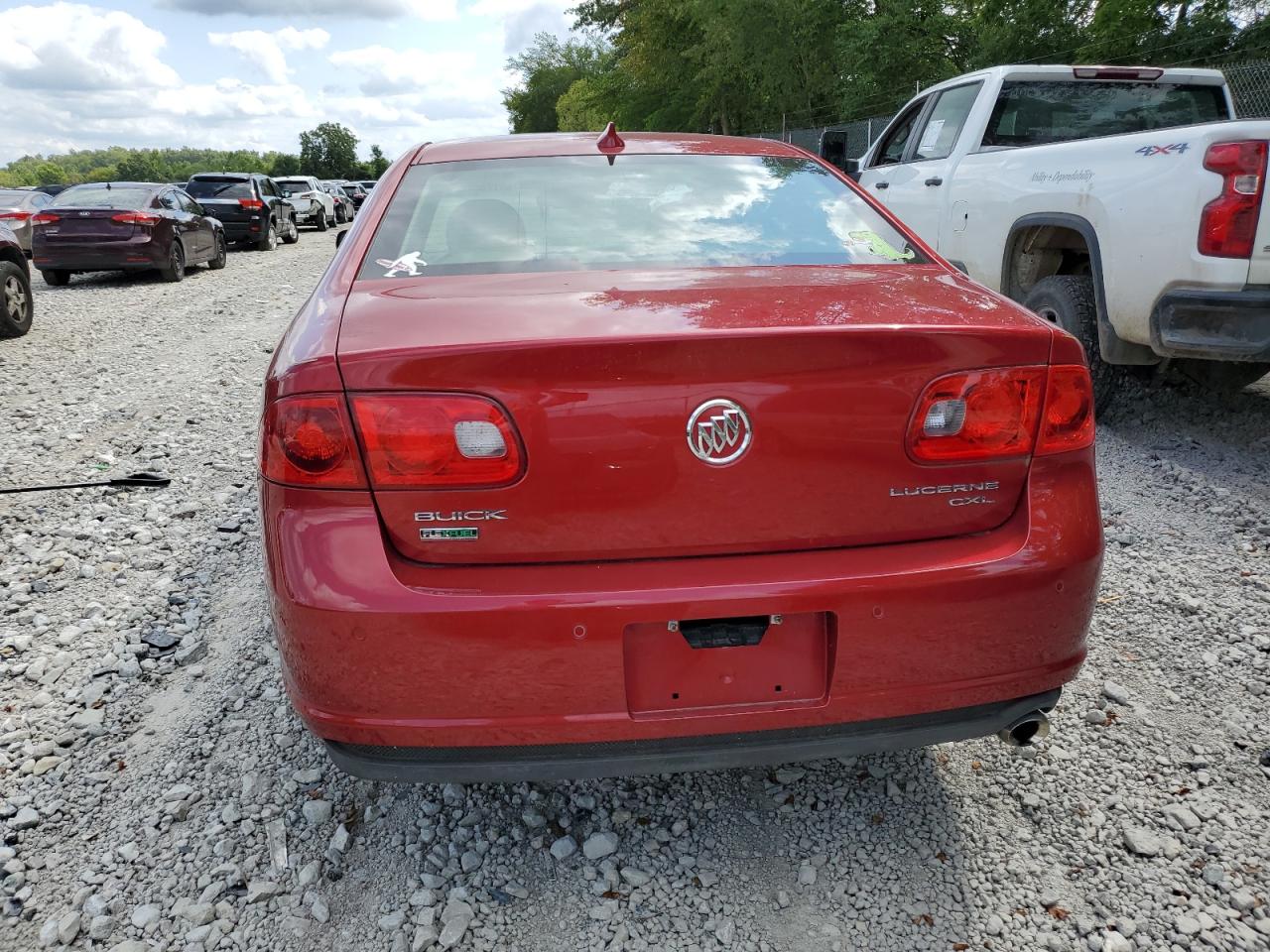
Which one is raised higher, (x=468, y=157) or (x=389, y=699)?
(x=468, y=157)

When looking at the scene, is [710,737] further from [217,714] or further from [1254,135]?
[1254,135]

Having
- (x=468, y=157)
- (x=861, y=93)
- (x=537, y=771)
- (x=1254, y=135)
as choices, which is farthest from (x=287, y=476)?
(x=861, y=93)

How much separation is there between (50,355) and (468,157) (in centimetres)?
716

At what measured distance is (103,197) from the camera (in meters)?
13.5

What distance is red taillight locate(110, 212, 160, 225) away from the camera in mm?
12820

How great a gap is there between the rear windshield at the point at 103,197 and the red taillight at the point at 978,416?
14032mm

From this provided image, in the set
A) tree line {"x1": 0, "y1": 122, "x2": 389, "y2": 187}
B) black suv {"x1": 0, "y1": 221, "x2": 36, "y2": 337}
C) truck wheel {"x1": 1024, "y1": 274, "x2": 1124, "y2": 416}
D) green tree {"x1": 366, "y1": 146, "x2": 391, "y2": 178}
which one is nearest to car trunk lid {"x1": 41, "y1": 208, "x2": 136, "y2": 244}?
black suv {"x1": 0, "y1": 221, "x2": 36, "y2": 337}

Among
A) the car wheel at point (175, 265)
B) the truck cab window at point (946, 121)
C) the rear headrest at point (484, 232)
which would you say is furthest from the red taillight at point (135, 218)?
the rear headrest at point (484, 232)

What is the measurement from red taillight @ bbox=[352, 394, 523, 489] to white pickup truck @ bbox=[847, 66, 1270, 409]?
143 inches

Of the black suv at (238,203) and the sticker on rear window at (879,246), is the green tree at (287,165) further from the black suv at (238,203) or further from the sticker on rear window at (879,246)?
the sticker on rear window at (879,246)

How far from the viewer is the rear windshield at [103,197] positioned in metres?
13.0

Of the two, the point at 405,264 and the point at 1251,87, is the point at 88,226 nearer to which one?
the point at 405,264

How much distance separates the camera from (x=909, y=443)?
1.85 m

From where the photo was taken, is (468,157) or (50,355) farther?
(50,355)
